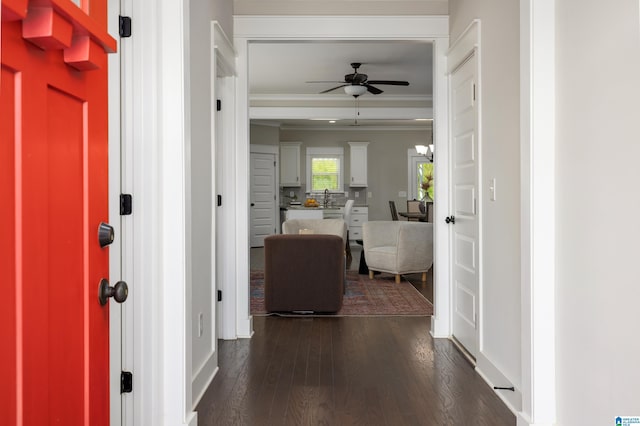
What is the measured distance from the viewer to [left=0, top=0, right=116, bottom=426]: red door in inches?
36.9

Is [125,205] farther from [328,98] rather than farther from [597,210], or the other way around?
[328,98]

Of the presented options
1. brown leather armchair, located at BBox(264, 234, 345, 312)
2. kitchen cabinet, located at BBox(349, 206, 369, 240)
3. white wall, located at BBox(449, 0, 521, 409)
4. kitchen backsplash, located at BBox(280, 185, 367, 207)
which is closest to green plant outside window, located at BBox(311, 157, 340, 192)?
kitchen backsplash, located at BBox(280, 185, 367, 207)

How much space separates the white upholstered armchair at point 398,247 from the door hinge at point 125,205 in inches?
191

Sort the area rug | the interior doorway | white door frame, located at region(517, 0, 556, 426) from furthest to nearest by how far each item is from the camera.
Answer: the interior doorway
the area rug
white door frame, located at region(517, 0, 556, 426)

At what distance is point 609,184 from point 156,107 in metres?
1.81

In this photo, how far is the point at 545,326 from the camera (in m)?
2.25

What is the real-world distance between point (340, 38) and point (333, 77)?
3.60 m

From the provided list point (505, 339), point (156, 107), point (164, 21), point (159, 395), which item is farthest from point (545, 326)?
point (164, 21)

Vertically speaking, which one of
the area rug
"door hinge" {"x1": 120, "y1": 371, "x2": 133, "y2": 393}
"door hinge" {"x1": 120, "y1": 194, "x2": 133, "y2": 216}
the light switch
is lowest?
the area rug

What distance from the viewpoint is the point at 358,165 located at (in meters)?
12.0

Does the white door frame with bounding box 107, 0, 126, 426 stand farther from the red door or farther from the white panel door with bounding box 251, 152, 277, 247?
the white panel door with bounding box 251, 152, 277, 247

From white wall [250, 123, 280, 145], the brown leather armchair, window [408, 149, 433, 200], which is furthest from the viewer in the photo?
window [408, 149, 433, 200]

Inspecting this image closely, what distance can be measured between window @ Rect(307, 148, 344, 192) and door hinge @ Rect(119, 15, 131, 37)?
9909mm

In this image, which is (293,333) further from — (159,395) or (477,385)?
(159,395)
